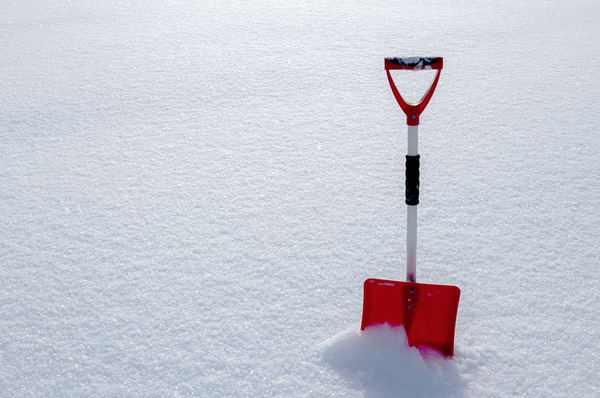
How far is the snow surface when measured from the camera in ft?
4.59

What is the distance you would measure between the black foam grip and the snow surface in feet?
1.36

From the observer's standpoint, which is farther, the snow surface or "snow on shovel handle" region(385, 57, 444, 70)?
the snow surface

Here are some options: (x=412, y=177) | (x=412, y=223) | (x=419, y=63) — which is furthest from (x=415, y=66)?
(x=412, y=223)

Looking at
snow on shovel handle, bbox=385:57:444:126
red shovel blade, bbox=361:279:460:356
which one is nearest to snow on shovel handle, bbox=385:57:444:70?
snow on shovel handle, bbox=385:57:444:126

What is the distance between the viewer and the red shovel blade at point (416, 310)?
4.50ft

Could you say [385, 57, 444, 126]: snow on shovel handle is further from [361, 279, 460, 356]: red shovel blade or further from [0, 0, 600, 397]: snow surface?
[0, 0, 600, 397]: snow surface

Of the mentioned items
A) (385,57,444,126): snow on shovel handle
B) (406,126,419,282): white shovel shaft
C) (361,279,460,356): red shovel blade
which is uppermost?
(385,57,444,126): snow on shovel handle

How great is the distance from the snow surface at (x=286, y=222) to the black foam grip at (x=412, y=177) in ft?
1.36

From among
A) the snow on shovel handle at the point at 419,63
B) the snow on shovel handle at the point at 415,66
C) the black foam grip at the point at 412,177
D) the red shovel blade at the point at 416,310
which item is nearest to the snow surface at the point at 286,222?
the red shovel blade at the point at 416,310

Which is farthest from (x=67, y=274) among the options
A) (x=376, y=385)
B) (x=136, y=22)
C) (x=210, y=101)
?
(x=136, y=22)

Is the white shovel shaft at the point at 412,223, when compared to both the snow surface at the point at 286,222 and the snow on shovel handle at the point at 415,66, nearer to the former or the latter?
the snow on shovel handle at the point at 415,66

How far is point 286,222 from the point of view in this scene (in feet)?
6.85

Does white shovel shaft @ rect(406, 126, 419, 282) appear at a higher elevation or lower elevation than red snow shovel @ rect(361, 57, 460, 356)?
higher

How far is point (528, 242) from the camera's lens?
1.89 m
